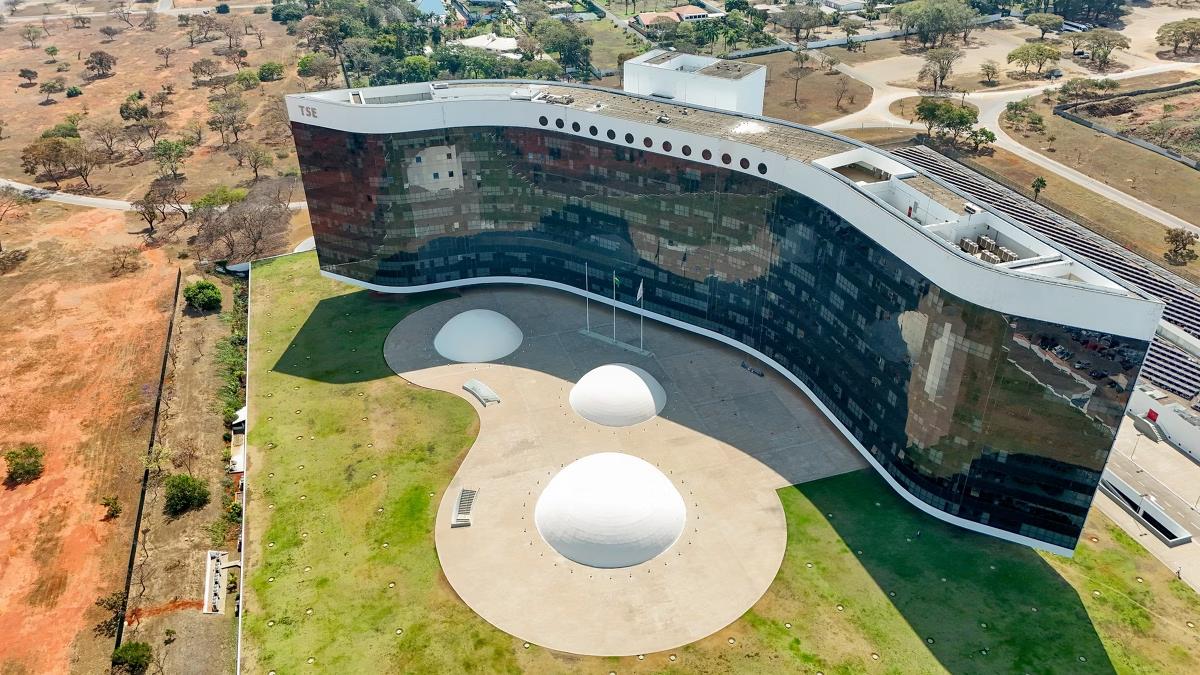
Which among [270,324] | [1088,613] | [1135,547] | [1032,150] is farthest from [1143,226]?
[270,324]

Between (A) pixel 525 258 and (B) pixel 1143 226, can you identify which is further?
(B) pixel 1143 226

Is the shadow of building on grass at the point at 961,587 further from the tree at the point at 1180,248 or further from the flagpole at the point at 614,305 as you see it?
the tree at the point at 1180,248

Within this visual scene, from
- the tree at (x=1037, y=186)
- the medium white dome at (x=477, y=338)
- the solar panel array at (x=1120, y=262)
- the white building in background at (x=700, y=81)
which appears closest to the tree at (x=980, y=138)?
the solar panel array at (x=1120, y=262)

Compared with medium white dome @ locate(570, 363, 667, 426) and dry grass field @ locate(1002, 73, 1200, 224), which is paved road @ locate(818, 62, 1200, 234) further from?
medium white dome @ locate(570, 363, 667, 426)

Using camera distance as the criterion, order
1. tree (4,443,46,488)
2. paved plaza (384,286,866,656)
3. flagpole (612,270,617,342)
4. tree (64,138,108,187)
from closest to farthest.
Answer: paved plaza (384,286,866,656), tree (4,443,46,488), flagpole (612,270,617,342), tree (64,138,108,187)

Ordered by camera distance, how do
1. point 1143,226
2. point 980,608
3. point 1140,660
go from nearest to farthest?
point 1140,660
point 980,608
point 1143,226

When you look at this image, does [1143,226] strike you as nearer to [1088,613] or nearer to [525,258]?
[1088,613]

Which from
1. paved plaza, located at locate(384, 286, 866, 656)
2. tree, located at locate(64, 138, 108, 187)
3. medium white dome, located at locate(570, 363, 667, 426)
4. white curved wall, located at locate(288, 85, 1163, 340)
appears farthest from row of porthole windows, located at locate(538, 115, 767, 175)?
tree, located at locate(64, 138, 108, 187)
